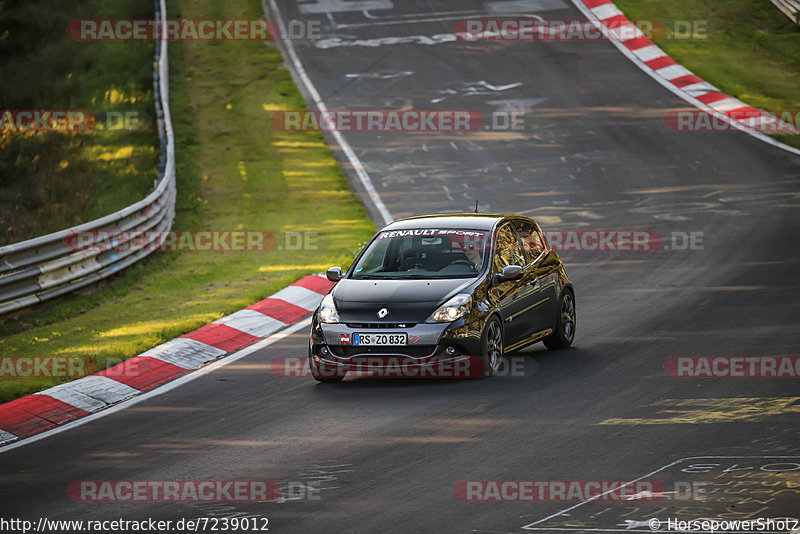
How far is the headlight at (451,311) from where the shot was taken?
34.1 feet

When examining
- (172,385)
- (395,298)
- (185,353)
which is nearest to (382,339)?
(395,298)

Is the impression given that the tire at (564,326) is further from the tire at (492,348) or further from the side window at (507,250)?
the tire at (492,348)

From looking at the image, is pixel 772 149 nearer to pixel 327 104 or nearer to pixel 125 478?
pixel 327 104

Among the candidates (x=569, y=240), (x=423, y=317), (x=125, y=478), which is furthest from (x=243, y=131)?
(x=125, y=478)

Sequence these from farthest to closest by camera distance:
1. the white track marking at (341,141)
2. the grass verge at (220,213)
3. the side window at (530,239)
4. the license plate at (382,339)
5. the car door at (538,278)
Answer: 1. the white track marking at (341,141)
2. the grass verge at (220,213)
3. the side window at (530,239)
4. the car door at (538,278)
5. the license plate at (382,339)

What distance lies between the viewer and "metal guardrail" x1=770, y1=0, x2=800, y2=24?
110 ft

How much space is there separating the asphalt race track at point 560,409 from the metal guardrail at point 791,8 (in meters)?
12.1

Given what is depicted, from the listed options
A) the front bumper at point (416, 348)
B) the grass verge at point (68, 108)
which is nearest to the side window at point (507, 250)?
the front bumper at point (416, 348)

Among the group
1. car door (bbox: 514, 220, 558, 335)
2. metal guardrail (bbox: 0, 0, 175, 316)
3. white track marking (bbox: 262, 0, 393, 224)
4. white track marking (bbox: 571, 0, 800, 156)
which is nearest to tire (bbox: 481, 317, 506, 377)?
car door (bbox: 514, 220, 558, 335)

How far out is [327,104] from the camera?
28672 millimetres

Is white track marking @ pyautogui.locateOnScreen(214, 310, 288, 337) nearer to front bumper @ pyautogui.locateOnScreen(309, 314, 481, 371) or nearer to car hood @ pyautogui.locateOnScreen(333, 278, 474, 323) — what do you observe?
car hood @ pyautogui.locateOnScreen(333, 278, 474, 323)

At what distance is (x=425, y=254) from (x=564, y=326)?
195 centimetres

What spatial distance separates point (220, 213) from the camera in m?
21.3

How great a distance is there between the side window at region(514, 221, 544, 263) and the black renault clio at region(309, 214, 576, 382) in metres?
0.02
